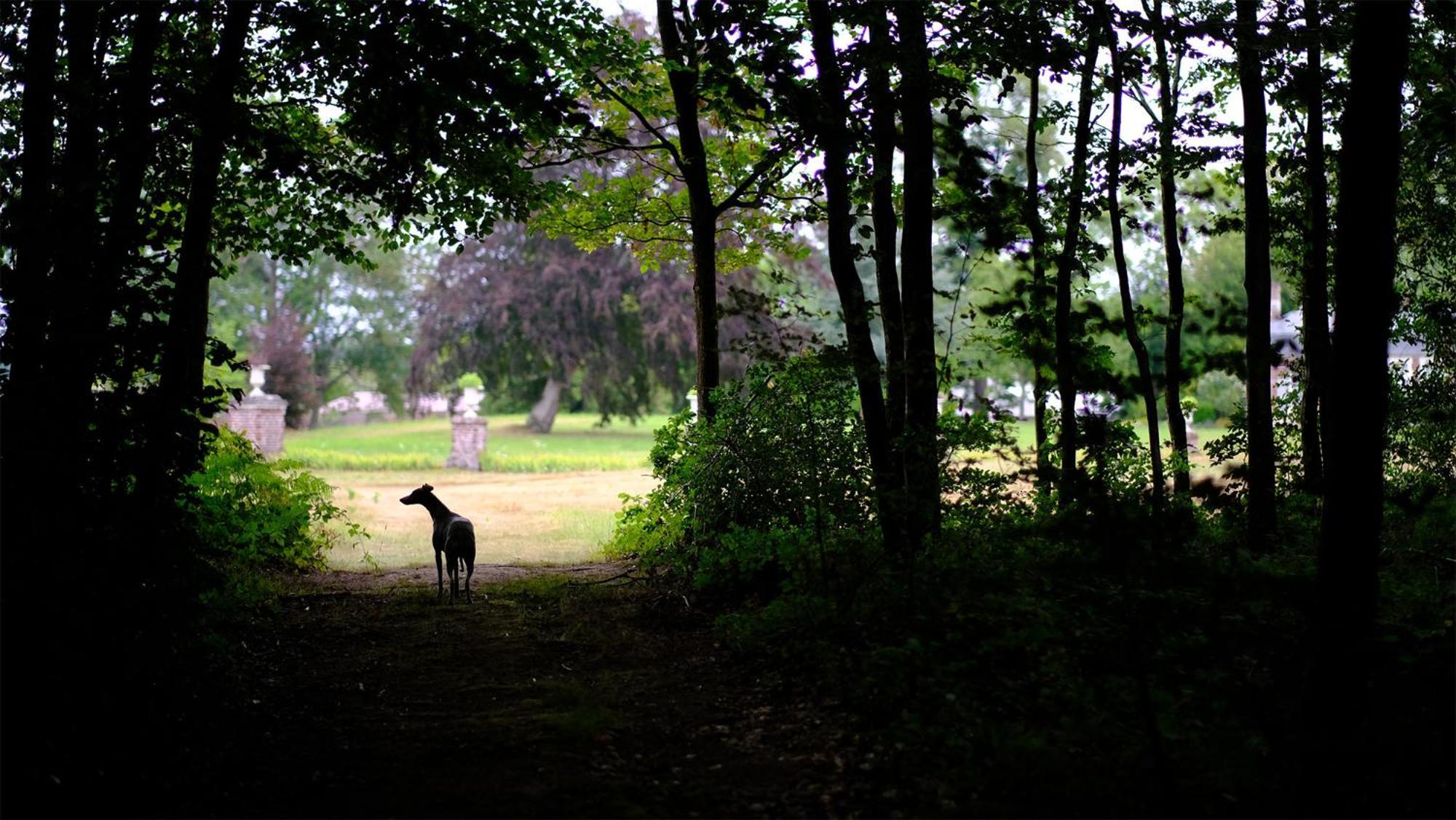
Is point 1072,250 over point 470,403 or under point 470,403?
over

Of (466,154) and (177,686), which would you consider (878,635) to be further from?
(466,154)

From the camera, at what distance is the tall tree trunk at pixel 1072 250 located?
7.65 m

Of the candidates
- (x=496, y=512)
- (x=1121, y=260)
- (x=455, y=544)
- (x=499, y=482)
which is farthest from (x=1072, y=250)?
Answer: (x=499, y=482)

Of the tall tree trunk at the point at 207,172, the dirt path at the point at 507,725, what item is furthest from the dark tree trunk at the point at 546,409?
the tall tree trunk at the point at 207,172

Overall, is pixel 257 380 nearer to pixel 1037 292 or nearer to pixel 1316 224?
pixel 1037 292

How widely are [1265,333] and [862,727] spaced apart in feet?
19.9

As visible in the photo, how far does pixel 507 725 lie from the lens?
201 inches

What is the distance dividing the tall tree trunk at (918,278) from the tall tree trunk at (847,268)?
0.19 meters

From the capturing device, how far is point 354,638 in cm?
728

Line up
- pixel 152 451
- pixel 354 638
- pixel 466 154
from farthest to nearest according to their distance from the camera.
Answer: pixel 466 154
pixel 354 638
pixel 152 451

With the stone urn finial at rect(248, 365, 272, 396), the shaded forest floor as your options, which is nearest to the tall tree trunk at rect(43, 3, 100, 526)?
the shaded forest floor

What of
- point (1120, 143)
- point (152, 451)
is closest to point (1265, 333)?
point (1120, 143)

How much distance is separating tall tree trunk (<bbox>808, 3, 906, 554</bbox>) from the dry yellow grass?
443cm

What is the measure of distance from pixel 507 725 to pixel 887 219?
4.24 m
